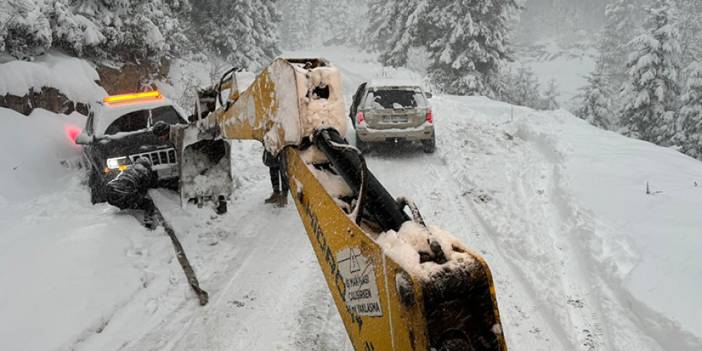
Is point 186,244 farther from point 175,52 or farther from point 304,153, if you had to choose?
point 175,52

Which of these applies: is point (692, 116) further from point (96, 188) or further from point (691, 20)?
point (691, 20)

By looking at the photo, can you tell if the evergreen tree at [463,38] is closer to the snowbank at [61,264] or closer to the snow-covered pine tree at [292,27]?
the snowbank at [61,264]

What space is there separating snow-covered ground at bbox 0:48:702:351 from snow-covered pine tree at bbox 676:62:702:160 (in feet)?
64.4

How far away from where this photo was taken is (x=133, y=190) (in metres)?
6.11

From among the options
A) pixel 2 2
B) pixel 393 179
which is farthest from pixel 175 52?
pixel 393 179

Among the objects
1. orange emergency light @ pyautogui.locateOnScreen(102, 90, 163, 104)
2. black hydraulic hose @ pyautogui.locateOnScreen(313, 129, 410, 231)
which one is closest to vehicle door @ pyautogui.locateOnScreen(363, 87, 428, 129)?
orange emergency light @ pyautogui.locateOnScreen(102, 90, 163, 104)

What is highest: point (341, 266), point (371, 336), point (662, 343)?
point (341, 266)

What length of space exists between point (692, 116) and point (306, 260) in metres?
28.1

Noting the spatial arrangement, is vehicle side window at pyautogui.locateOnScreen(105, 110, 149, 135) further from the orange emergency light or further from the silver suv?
the silver suv

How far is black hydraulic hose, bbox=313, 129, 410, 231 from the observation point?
231cm

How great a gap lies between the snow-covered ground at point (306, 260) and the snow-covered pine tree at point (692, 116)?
64.4ft

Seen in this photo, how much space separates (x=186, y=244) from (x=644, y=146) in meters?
11.0

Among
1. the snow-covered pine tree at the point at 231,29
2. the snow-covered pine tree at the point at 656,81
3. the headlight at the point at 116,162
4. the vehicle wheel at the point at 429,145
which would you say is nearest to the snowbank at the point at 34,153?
the headlight at the point at 116,162

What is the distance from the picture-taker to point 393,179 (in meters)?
9.44
